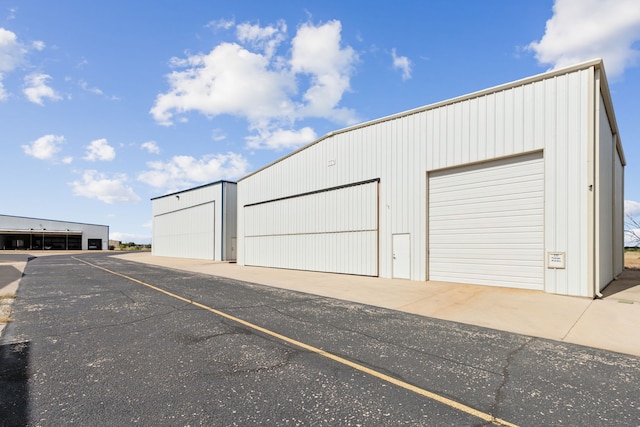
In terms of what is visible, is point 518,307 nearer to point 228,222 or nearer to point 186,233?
point 228,222

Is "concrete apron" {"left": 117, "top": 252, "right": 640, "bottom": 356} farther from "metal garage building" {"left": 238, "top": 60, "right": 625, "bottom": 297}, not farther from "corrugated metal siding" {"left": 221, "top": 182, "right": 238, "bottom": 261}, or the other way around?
"corrugated metal siding" {"left": 221, "top": 182, "right": 238, "bottom": 261}

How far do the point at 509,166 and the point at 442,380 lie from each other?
10.3m

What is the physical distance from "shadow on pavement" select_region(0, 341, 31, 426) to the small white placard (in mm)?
12831

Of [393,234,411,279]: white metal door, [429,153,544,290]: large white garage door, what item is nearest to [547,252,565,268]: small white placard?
[429,153,544,290]: large white garage door

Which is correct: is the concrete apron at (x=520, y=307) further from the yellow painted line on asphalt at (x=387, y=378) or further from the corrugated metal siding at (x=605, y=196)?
the yellow painted line on asphalt at (x=387, y=378)

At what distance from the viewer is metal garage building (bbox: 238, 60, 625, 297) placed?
10.5m

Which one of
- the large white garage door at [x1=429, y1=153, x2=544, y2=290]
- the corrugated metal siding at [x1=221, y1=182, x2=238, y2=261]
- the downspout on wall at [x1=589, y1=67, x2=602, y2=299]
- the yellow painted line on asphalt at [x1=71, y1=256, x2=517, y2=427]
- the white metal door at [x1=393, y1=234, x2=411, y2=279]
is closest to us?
the yellow painted line on asphalt at [x1=71, y1=256, x2=517, y2=427]

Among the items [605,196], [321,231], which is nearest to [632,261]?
[605,196]

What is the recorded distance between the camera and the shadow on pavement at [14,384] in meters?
3.31

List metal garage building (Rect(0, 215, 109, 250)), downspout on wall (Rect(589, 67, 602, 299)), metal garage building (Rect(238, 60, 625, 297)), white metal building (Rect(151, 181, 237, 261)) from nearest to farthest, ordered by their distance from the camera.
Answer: downspout on wall (Rect(589, 67, 602, 299)) → metal garage building (Rect(238, 60, 625, 297)) → white metal building (Rect(151, 181, 237, 261)) → metal garage building (Rect(0, 215, 109, 250))

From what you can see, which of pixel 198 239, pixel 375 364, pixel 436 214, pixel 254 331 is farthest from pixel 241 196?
pixel 375 364

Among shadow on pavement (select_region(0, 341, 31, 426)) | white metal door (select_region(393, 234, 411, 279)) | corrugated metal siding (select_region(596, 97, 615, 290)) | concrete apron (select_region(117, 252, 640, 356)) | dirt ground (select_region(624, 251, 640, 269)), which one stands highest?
corrugated metal siding (select_region(596, 97, 615, 290))

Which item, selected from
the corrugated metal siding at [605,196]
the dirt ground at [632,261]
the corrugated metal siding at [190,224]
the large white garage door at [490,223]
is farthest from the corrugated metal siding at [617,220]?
the corrugated metal siding at [190,224]

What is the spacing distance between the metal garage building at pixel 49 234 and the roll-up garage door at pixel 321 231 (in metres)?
65.6
